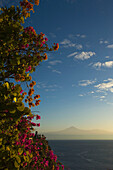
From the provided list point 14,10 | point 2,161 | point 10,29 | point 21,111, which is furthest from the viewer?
point 14,10

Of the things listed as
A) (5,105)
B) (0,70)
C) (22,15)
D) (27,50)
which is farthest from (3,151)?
(22,15)

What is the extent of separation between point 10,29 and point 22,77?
2.01 m

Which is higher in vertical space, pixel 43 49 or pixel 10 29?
pixel 43 49

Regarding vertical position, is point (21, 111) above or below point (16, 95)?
below

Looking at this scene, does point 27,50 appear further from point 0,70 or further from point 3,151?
point 3,151

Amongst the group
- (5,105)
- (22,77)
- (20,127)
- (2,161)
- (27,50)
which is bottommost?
(2,161)

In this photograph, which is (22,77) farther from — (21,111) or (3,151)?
(21,111)

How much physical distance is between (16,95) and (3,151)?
1493 mm

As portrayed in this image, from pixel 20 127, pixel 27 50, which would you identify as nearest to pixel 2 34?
pixel 27 50

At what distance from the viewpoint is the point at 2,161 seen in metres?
3.35

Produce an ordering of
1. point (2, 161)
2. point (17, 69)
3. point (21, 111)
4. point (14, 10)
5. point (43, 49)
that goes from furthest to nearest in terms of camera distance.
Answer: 1. point (43, 49)
2. point (14, 10)
3. point (17, 69)
4. point (2, 161)
5. point (21, 111)

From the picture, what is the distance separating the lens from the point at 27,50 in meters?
6.25

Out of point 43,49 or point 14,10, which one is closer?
point 14,10

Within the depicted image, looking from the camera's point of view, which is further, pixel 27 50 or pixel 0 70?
pixel 27 50
